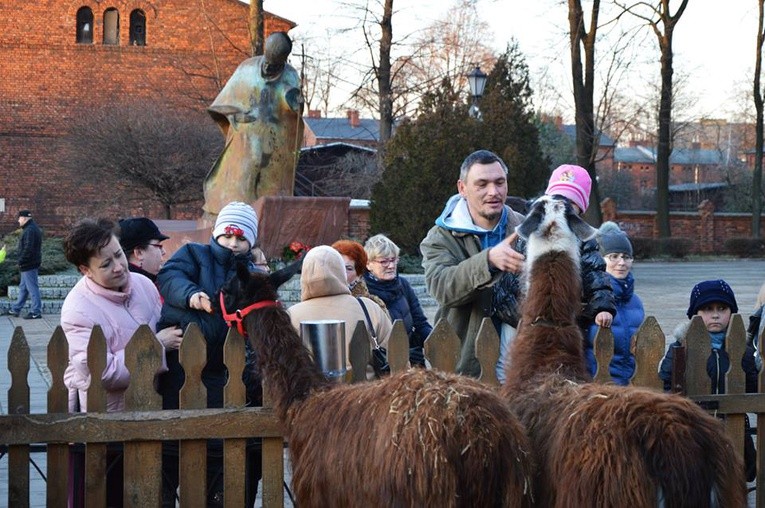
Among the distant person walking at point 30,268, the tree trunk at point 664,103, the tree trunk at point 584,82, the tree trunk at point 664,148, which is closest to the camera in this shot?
the distant person walking at point 30,268

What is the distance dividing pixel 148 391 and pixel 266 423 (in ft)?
1.84

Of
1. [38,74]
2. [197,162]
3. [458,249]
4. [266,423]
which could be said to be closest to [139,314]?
[266,423]

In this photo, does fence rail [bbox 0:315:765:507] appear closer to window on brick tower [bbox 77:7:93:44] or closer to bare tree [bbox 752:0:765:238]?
window on brick tower [bbox 77:7:93:44]

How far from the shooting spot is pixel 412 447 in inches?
137

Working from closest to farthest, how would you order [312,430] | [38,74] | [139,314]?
1. [312,430]
2. [139,314]
3. [38,74]

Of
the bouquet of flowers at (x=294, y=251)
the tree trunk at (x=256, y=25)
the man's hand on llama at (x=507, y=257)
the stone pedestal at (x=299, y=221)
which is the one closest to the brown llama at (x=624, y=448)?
the man's hand on llama at (x=507, y=257)

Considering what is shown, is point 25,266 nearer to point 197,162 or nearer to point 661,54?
→ point 197,162

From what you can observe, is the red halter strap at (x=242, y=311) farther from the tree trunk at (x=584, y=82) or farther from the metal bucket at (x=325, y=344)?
the tree trunk at (x=584, y=82)

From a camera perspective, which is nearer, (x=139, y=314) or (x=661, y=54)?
(x=139, y=314)

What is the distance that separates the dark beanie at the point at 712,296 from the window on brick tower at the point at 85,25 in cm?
3901

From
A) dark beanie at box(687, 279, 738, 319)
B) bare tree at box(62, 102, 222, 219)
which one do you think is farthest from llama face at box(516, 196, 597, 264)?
bare tree at box(62, 102, 222, 219)

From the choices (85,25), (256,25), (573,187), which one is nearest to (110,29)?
(85,25)

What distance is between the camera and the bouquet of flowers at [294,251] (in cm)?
1738

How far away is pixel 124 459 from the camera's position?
196 inches
